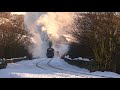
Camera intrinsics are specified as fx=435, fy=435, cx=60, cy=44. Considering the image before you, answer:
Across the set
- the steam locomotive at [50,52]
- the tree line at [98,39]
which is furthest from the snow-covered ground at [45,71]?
the tree line at [98,39]

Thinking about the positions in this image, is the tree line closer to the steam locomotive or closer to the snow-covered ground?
the snow-covered ground

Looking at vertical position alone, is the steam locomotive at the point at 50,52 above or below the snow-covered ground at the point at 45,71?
above

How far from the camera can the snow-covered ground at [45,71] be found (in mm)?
9789

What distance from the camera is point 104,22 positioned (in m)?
10.3

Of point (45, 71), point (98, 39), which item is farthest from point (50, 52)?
point (98, 39)

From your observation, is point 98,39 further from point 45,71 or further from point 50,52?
point 45,71

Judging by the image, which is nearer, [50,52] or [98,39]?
[50,52]

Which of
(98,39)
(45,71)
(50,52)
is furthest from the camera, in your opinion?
(98,39)

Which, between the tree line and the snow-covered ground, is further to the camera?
the tree line

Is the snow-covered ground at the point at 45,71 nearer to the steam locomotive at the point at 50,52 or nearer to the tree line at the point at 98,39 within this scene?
the steam locomotive at the point at 50,52

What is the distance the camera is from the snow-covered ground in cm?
979

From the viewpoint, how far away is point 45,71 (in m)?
10.0

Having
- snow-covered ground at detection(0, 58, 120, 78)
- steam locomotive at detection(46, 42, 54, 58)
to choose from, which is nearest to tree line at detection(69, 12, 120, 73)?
snow-covered ground at detection(0, 58, 120, 78)
